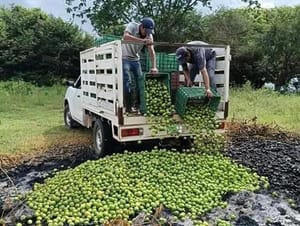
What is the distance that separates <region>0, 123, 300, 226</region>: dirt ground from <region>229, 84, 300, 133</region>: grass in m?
1.12

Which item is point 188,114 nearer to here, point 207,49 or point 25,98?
Answer: point 207,49

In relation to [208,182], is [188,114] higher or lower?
higher

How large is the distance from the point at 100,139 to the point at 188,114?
1566 millimetres

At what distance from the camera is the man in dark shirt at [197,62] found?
652 centimetres

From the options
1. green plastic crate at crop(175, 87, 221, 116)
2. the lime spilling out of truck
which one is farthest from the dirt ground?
green plastic crate at crop(175, 87, 221, 116)

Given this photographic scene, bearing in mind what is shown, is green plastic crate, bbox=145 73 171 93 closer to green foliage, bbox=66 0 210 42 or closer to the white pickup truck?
the white pickup truck

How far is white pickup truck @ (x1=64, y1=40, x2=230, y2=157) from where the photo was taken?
19.6 feet

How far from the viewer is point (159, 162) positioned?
221 inches

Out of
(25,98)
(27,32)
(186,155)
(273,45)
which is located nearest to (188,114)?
(186,155)

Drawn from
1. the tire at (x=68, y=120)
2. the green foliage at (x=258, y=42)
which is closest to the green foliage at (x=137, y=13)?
the green foliage at (x=258, y=42)

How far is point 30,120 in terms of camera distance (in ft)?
36.0

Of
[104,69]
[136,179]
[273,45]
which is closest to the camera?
[136,179]

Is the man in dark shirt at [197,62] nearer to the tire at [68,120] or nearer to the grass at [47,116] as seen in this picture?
the grass at [47,116]

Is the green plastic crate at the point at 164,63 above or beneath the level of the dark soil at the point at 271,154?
above
